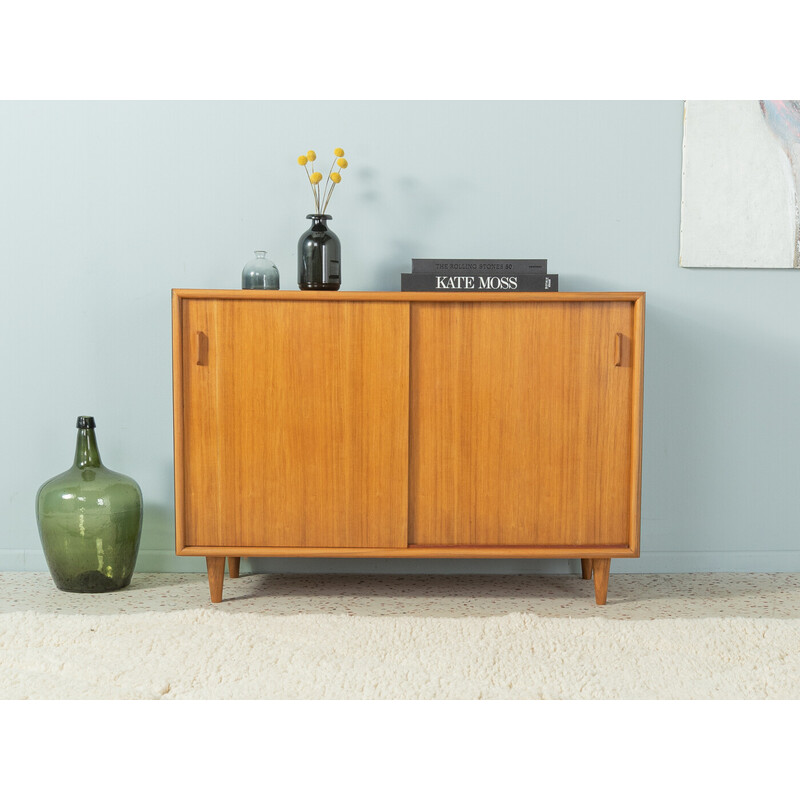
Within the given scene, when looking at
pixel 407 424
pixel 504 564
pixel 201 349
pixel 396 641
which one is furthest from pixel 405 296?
pixel 504 564

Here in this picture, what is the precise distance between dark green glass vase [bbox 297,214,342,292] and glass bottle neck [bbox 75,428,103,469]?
0.81 metres

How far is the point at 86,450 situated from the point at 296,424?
71 cm

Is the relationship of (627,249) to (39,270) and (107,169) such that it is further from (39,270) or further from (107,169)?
(39,270)

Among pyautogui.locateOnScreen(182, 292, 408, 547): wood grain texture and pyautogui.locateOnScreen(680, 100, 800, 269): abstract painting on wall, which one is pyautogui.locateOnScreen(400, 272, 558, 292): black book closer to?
pyautogui.locateOnScreen(182, 292, 408, 547): wood grain texture

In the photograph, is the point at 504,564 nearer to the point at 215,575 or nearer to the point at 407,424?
the point at 407,424

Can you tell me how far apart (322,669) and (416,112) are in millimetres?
1800

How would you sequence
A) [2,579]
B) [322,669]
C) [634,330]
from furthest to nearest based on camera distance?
[2,579]
[634,330]
[322,669]

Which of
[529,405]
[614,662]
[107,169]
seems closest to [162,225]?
[107,169]

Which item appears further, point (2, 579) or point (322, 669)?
point (2, 579)

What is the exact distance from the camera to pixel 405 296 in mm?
2225

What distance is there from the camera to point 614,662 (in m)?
1.89

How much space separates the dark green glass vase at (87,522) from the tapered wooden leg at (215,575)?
1.12ft

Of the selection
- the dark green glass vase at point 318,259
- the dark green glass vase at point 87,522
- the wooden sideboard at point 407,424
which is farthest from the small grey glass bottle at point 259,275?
the dark green glass vase at point 87,522

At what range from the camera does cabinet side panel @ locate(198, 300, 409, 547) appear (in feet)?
7.34
